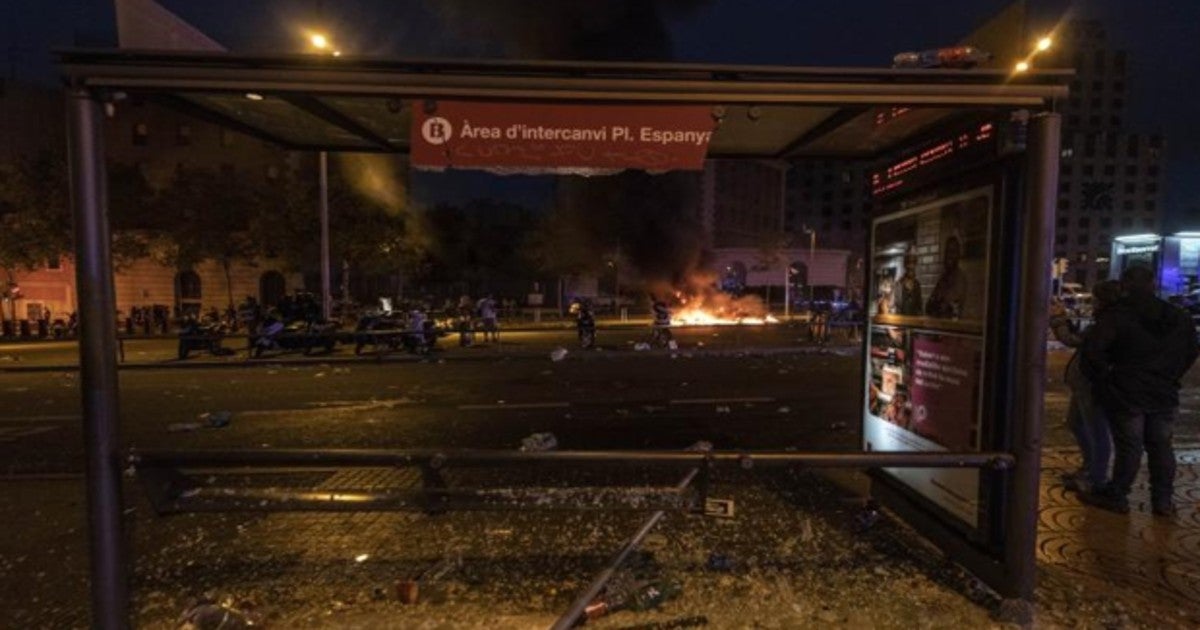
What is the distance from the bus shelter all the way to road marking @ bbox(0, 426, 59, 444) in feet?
20.7

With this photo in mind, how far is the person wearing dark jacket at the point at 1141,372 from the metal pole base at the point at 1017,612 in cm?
208

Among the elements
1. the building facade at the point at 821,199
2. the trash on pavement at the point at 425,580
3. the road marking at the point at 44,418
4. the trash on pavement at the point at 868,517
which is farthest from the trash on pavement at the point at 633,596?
the building facade at the point at 821,199

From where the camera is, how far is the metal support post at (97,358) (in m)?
2.89

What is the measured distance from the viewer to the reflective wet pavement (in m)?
3.72

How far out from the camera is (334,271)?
1435 inches

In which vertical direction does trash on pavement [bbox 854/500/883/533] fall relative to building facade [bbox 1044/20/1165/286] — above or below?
below

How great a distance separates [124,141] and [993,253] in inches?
1757

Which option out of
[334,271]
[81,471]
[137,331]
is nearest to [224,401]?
[81,471]

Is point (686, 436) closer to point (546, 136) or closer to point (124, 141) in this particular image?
point (546, 136)

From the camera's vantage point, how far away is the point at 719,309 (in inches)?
1229

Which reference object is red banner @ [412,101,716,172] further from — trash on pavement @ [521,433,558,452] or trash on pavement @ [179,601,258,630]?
trash on pavement @ [521,433,558,452]

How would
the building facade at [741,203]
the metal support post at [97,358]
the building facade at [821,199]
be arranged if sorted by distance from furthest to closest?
the building facade at [821,199], the building facade at [741,203], the metal support post at [97,358]

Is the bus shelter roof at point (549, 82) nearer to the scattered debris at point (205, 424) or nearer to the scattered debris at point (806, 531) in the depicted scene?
the scattered debris at point (806, 531)

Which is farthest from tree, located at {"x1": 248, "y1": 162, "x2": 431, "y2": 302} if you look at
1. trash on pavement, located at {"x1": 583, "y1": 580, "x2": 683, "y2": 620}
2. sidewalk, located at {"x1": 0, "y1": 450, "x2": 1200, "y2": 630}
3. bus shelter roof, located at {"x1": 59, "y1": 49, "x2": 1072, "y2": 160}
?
trash on pavement, located at {"x1": 583, "y1": 580, "x2": 683, "y2": 620}
